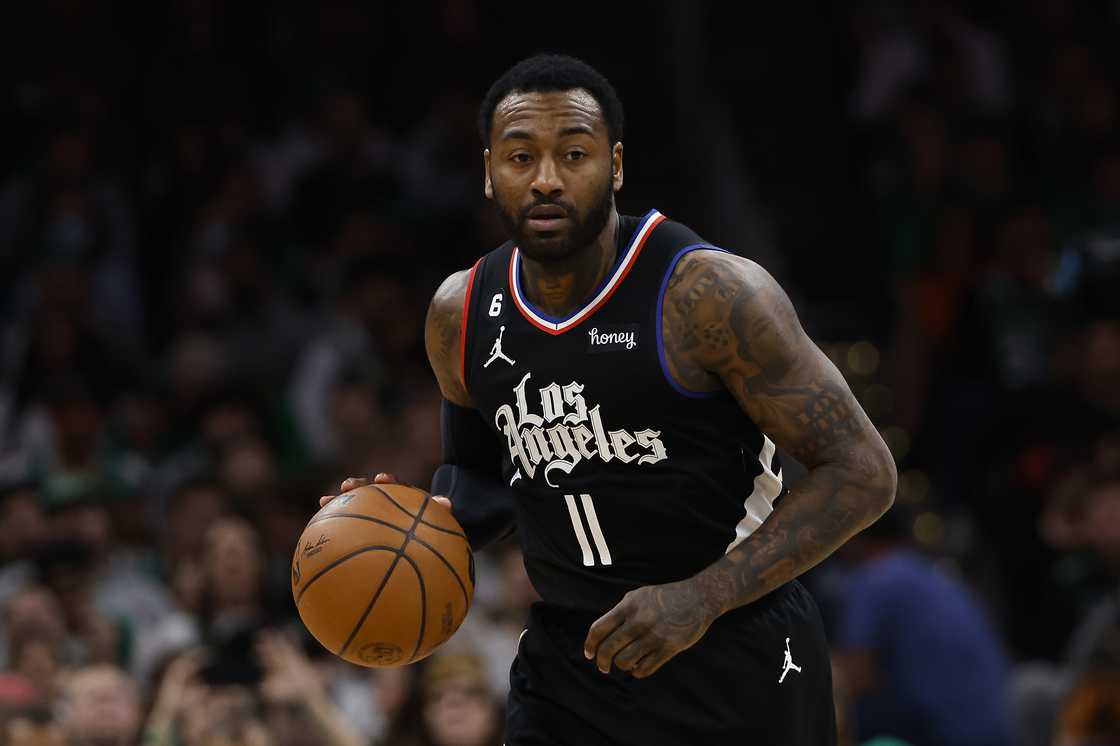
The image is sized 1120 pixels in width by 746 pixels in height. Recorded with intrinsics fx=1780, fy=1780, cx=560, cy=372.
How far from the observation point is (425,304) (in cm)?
1022

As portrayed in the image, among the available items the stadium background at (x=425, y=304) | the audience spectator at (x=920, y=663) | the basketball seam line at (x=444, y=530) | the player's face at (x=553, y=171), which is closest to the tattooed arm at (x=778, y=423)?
the player's face at (x=553, y=171)

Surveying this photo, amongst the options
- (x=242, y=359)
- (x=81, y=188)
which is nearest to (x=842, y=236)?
(x=242, y=359)

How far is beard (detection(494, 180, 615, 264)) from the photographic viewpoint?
12.8 ft

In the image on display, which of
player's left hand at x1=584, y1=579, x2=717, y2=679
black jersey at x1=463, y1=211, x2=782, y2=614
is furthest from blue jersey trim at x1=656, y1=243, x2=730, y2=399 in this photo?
player's left hand at x1=584, y1=579, x2=717, y2=679

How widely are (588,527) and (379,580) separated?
19.8 inches

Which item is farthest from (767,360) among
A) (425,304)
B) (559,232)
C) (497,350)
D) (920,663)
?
(425,304)

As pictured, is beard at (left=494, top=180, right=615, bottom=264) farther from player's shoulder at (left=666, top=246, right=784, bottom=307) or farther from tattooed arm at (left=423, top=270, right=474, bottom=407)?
tattooed arm at (left=423, top=270, right=474, bottom=407)

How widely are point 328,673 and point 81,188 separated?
429 cm

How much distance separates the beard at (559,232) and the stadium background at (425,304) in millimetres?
3170

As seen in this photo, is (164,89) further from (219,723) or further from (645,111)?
(219,723)

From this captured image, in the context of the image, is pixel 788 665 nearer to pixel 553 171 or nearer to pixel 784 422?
pixel 784 422

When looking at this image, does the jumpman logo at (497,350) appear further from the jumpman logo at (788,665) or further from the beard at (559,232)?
the jumpman logo at (788,665)

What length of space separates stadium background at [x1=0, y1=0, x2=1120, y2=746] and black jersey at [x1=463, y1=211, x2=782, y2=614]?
2859mm

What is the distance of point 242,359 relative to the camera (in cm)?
1023
